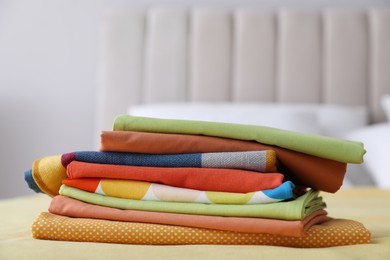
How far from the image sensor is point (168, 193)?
910mm

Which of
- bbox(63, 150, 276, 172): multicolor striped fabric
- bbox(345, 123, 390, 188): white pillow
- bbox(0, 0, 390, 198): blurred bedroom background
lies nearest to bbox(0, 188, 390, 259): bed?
bbox(63, 150, 276, 172): multicolor striped fabric

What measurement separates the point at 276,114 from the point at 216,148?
139 cm

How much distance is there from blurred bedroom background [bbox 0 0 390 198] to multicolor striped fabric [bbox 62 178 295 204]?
1.93 meters

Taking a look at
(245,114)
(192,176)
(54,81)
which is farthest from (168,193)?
(54,81)

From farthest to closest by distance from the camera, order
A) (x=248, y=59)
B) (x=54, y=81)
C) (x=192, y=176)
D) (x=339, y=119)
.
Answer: (x=54, y=81) → (x=248, y=59) → (x=339, y=119) → (x=192, y=176)

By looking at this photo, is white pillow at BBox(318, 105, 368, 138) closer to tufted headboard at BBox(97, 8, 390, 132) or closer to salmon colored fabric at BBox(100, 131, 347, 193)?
tufted headboard at BBox(97, 8, 390, 132)

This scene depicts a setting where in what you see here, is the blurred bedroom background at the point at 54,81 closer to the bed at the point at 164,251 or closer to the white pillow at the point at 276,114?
the white pillow at the point at 276,114

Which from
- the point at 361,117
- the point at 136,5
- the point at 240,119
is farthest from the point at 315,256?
the point at 136,5

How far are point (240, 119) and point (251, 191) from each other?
52.8 inches

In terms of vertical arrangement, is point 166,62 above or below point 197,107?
above

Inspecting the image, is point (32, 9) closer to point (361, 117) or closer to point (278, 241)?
point (361, 117)

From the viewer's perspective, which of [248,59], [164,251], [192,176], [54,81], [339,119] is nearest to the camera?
[164,251]

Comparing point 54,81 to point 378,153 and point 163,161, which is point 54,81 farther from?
point 163,161

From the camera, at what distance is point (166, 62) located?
268cm
